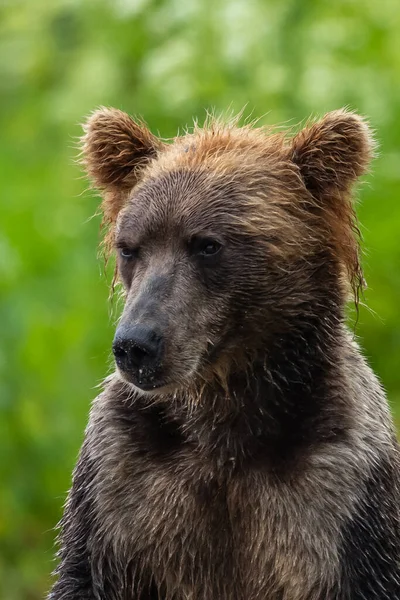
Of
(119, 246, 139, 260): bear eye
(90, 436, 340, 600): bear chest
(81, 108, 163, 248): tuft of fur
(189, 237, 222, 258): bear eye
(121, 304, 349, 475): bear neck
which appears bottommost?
(90, 436, 340, 600): bear chest

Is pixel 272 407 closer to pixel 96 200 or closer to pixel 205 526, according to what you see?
pixel 205 526

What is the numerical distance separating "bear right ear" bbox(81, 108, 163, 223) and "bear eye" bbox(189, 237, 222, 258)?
746 mm

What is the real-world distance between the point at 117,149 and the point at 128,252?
2.35 feet

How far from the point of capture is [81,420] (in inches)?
435

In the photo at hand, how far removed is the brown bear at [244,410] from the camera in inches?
236

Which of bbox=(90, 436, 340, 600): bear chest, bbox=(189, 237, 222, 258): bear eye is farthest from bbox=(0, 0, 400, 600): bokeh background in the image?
bbox=(189, 237, 222, 258): bear eye

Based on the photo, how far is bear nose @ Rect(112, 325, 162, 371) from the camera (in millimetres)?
5574

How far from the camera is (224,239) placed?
6.00m

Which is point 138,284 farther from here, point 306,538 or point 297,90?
point 297,90

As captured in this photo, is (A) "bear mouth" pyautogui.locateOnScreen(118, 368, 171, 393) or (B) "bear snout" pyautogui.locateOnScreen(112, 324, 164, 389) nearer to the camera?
(B) "bear snout" pyautogui.locateOnScreen(112, 324, 164, 389)

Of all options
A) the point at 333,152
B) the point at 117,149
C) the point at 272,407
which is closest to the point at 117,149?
the point at 117,149

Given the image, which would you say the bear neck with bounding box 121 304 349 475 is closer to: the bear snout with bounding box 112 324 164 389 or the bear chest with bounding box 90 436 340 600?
the bear chest with bounding box 90 436 340 600

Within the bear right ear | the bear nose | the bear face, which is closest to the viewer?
the bear nose

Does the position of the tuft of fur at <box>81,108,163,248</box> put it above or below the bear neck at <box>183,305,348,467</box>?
above
